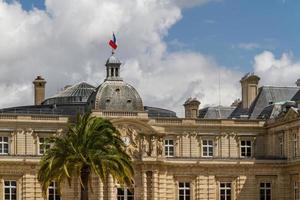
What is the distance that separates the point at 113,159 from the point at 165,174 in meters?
21.0

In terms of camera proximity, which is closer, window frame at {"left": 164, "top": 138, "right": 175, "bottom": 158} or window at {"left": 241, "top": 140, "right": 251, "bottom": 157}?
window frame at {"left": 164, "top": 138, "right": 175, "bottom": 158}

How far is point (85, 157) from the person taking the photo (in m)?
63.6

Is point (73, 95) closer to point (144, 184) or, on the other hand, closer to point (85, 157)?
point (144, 184)

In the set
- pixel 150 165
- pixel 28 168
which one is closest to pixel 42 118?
pixel 28 168

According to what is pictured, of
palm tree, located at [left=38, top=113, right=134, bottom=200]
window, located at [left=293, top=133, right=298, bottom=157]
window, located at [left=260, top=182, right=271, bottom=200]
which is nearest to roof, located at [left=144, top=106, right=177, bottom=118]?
window, located at [left=260, top=182, right=271, bottom=200]

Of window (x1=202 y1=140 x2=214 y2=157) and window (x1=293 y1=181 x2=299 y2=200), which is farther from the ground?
window (x1=202 y1=140 x2=214 y2=157)

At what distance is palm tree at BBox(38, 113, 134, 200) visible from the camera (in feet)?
208

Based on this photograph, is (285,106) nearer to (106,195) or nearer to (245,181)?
(245,181)

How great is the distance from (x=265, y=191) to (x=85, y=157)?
28.2 m

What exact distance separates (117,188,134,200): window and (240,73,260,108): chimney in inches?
724

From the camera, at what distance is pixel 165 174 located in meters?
84.6

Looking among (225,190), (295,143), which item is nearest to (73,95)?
(225,190)

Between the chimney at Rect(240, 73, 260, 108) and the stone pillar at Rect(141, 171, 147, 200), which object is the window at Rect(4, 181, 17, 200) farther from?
the chimney at Rect(240, 73, 260, 108)

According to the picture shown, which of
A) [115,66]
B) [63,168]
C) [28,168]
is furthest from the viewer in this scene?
[115,66]
